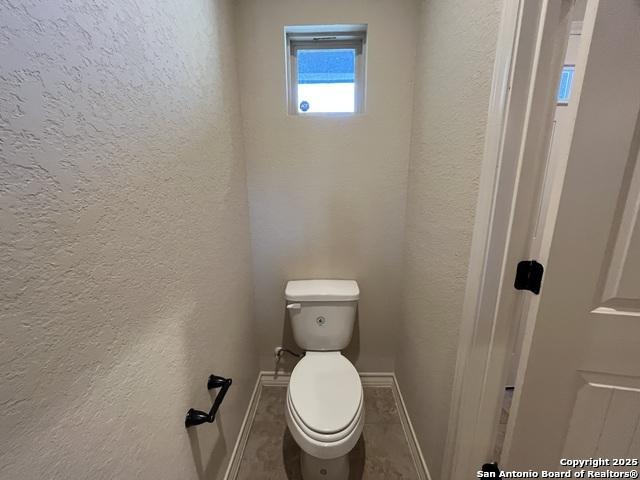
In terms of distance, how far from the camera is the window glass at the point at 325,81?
1.47 m

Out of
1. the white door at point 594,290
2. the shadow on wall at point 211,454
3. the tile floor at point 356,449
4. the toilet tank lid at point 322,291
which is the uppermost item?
the white door at point 594,290

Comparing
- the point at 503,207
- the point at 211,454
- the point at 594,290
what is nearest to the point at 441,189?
the point at 503,207

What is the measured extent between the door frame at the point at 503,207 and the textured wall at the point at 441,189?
69mm

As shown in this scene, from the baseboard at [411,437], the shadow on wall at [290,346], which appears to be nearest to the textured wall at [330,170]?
the shadow on wall at [290,346]

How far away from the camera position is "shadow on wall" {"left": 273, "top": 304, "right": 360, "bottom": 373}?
5.50ft

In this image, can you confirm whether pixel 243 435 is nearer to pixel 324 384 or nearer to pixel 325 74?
pixel 324 384

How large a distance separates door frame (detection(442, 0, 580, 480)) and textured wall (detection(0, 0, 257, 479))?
2.87ft

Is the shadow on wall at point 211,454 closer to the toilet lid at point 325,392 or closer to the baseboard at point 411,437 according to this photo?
the toilet lid at point 325,392

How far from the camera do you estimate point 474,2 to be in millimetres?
826

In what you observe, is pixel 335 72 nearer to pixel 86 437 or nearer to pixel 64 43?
pixel 64 43

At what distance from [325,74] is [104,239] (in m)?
1.41

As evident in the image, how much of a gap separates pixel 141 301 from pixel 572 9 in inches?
47.6

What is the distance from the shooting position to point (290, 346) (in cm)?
171

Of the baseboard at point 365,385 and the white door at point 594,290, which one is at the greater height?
the white door at point 594,290
